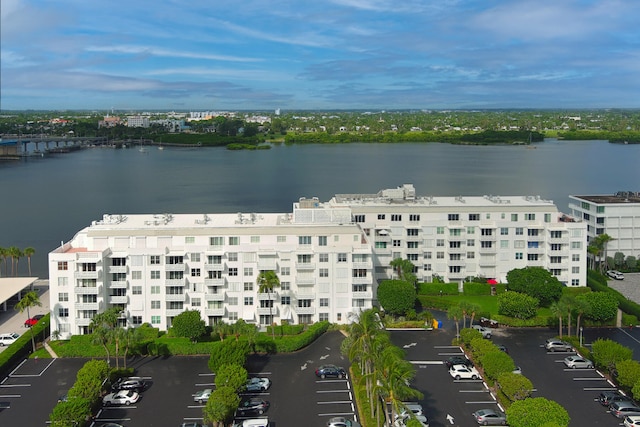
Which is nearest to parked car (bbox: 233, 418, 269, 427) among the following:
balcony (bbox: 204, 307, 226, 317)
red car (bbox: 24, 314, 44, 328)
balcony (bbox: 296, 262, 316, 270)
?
balcony (bbox: 204, 307, 226, 317)

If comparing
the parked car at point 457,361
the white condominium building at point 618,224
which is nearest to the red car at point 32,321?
the parked car at point 457,361

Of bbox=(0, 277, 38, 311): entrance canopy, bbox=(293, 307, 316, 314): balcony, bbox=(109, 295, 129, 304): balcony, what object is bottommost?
bbox=(293, 307, 316, 314): balcony

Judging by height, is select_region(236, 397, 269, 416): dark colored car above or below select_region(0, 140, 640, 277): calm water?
below

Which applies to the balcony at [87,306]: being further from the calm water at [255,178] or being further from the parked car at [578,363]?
the parked car at [578,363]

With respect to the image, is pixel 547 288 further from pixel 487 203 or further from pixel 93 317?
pixel 93 317

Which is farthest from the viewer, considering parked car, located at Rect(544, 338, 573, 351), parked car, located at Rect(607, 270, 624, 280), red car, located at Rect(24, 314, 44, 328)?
parked car, located at Rect(607, 270, 624, 280)

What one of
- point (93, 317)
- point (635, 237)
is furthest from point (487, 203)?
point (93, 317)

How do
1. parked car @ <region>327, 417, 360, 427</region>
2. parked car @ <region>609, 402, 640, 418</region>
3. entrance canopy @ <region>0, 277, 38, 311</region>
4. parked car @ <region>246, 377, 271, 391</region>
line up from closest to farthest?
1. parked car @ <region>327, 417, 360, 427</region>
2. parked car @ <region>609, 402, 640, 418</region>
3. parked car @ <region>246, 377, 271, 391</region>
4. entrance canopy @ <region>0, 277, 38, 311</region>

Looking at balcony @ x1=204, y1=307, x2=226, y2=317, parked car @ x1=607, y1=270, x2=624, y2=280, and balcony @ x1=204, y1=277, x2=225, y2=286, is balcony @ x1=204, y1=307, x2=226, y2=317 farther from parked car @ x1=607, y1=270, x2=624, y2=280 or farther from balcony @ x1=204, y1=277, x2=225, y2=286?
parked car @ x1=607, y1=270, x2=624, y2=280
